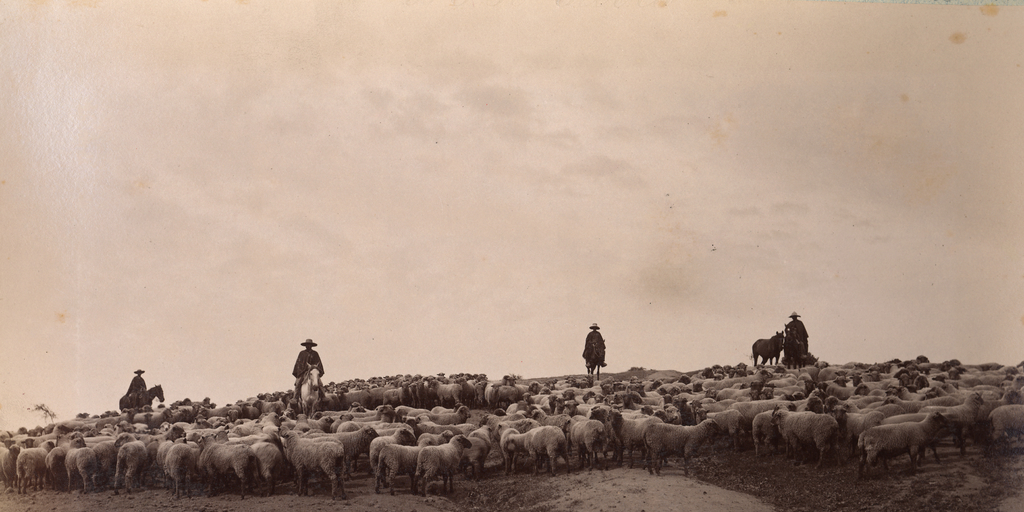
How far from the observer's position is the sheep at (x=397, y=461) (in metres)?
13.4

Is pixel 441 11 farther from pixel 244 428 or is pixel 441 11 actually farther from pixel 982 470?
pixel 982 470

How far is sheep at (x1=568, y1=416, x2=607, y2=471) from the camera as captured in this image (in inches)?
555

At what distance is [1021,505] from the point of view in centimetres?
1269

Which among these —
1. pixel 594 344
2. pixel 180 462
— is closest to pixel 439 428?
pixel 180 462

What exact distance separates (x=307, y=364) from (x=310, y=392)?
2.10 ft

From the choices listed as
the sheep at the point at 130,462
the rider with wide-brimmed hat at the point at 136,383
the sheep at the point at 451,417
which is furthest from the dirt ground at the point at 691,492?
the rider with wide-brimmed hat at the point at 136,383

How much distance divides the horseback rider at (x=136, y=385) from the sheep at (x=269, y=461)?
16.4ft

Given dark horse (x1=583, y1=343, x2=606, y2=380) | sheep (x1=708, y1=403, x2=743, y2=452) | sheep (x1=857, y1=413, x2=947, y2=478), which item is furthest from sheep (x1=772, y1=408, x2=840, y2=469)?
dark horse (x1=583, y1=343, x2=606, y2=380)

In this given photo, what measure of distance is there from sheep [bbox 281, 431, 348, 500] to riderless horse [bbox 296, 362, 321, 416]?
4528 millimetres

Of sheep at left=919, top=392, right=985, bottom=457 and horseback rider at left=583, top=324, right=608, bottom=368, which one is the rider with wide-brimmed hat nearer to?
horseback rider at left=583, top=324, right=608, bottom=368

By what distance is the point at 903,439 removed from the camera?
41.6 ft

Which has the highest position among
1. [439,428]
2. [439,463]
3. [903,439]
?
[439,428]

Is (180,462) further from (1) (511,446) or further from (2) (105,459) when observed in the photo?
(1) (511,446)

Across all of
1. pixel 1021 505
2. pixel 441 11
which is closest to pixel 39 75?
pixel 441 11
